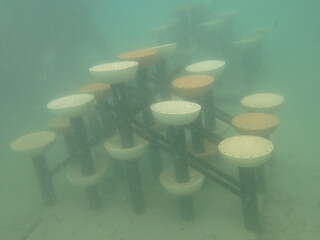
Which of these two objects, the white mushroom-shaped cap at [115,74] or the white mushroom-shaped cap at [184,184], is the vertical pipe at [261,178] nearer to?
the white mushroom-shaped cap at [184,184]

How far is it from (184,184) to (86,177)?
5.92ft

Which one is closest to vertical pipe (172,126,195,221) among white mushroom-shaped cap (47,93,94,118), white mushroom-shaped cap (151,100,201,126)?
white mushroom-shaped cap (151,100,201,126)

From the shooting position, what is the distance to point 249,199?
431cm

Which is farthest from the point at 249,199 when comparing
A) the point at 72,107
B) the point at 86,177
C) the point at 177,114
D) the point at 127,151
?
the point at 72,107

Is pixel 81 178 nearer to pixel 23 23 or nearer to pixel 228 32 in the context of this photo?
pixel 23 23

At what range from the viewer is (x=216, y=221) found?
482 cm

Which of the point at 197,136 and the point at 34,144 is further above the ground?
the point at 34,144

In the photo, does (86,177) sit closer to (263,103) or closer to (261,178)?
(261,178)

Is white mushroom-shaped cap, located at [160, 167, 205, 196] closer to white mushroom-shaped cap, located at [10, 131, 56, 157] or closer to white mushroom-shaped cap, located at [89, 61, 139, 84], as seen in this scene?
white mushroom-shaped cap, located at [89, 61, 139, 84]

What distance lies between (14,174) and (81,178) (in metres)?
3.06

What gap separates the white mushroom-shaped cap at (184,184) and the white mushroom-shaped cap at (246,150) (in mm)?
783

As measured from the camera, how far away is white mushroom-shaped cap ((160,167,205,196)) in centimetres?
458

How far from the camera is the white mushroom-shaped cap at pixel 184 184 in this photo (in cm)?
458

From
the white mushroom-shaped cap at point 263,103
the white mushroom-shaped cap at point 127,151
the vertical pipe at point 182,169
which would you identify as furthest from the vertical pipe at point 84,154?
the white mushroom-shaped cap at point 263,103
